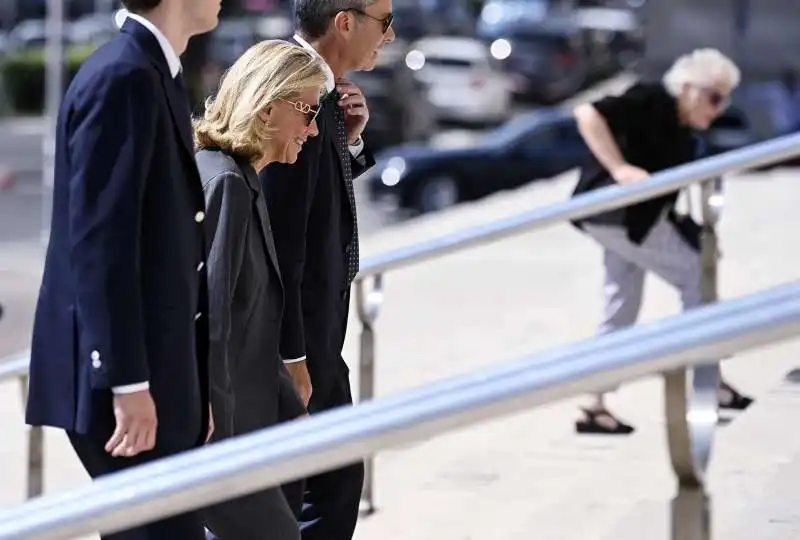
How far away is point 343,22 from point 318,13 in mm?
70

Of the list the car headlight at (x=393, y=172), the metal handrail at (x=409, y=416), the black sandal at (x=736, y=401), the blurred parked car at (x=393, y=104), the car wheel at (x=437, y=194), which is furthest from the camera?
the blurred parked car at (x=393, y=104)

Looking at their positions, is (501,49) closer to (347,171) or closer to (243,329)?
→ (347,171)

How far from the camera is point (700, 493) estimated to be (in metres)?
2.62

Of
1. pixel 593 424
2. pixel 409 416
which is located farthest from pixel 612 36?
pixel 409 416

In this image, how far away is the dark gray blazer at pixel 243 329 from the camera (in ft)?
12.3

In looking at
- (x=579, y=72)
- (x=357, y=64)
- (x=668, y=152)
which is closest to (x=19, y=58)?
(x=579, y=72)

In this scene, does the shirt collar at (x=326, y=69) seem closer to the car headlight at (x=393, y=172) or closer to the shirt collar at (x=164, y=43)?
the shirt collar at (x=164, y=43)

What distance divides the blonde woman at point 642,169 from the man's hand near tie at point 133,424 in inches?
142

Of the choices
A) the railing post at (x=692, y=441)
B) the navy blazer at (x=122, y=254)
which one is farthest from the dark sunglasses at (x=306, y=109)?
→ the railing post at (x=692, y=441)

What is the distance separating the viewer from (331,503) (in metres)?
4.43

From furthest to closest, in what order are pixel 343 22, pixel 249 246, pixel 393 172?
pixel 393 172 → pixel 343 22 → pixel 249 246

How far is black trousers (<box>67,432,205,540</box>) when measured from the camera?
11.1 feet

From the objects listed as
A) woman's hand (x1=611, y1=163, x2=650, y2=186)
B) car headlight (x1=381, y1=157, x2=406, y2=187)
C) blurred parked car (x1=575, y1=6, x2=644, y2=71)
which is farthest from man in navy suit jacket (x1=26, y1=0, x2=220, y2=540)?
blurred parked car (x1=575, y1=6, x2=644, y2=71)

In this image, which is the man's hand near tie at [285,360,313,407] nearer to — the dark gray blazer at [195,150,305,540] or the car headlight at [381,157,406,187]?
the dark gray blazer at [195,150,305,540]
